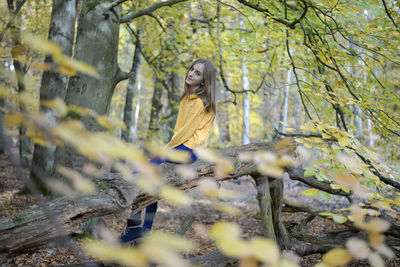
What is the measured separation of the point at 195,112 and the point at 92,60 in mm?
2020

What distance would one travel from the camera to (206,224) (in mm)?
6078

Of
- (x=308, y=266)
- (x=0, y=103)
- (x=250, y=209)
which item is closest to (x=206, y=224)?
(x=250, y=209)

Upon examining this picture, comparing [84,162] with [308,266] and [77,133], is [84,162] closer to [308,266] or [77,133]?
[308,266]

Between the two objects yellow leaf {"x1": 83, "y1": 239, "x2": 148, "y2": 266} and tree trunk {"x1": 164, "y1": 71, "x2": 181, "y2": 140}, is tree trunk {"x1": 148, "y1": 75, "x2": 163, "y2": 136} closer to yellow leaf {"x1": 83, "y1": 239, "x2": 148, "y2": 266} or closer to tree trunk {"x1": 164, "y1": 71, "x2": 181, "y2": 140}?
tree trunk {"x1": 164, "y1": 71, "x2": 181, "y2": 140}

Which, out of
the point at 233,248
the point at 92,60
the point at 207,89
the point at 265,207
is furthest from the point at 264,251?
the point at 92,60

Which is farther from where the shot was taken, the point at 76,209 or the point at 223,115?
the point at 223,115

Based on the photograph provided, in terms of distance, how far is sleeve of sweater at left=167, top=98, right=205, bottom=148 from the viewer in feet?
10.2

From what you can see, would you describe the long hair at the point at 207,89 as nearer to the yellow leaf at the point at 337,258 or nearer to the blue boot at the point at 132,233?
the blue boot at the point at 132,233

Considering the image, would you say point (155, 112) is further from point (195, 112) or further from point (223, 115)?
point (195, 112)

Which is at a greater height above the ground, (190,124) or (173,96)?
(173,96)

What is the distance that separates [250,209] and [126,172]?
6.54m

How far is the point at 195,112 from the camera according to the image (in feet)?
10.4

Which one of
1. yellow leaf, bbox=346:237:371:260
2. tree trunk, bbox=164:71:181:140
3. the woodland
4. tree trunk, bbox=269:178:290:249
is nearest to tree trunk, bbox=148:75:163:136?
tree trunk, bbox=164:71:181:140

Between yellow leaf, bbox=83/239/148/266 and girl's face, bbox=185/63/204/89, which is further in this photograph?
girl's face, bbox=185/63/204/89
